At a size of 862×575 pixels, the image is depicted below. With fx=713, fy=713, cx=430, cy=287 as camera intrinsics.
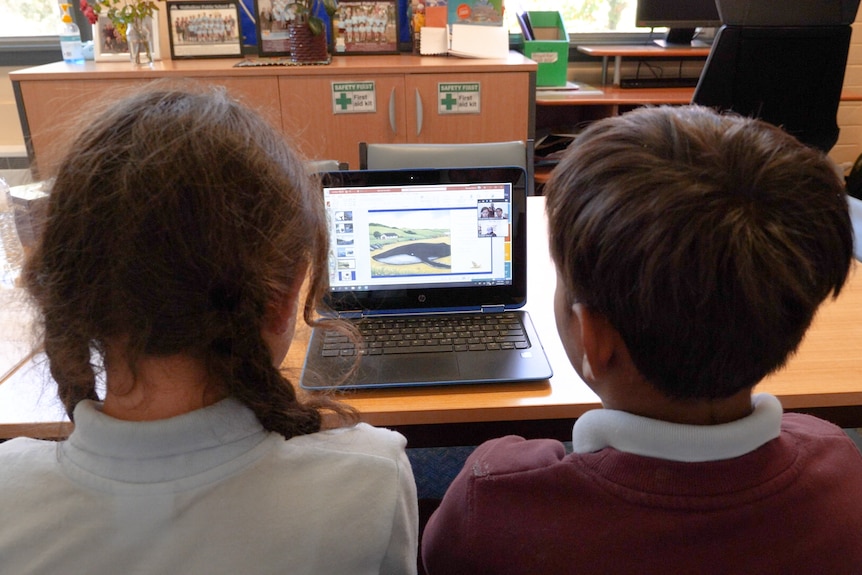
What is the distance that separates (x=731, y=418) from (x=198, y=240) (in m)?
0.51

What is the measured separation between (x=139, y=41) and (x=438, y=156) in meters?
1.68

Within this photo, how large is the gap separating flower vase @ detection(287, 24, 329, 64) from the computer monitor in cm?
130

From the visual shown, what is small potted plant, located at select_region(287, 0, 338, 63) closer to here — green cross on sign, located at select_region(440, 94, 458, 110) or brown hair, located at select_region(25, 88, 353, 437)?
green cross on sign, located at select_region(440, 94, 458, 110)

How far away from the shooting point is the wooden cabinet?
102 inches

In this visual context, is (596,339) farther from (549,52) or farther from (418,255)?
(549,52)

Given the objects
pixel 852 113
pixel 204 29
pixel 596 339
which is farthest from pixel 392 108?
pixel 852 113

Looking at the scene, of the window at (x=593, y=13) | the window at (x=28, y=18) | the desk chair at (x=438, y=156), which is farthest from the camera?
the window at (x=593, y=13)

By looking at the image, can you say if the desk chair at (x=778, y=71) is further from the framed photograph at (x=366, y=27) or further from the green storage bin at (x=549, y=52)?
the framed photograph at (x=366, y=27)

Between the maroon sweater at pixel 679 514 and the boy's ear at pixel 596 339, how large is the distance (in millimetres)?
83

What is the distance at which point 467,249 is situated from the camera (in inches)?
45.5

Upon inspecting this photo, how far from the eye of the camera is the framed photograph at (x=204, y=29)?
9.48 feet

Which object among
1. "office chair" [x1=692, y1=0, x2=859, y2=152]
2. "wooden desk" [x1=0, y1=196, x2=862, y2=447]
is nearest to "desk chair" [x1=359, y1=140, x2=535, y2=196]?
"wooden desk" [x1=0, y1=196, x2=862, y2=447]

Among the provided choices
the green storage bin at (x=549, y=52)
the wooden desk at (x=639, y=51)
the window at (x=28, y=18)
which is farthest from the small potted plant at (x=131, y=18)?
the wooden desk at (x=639, y=51)

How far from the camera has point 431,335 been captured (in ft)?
3.56
